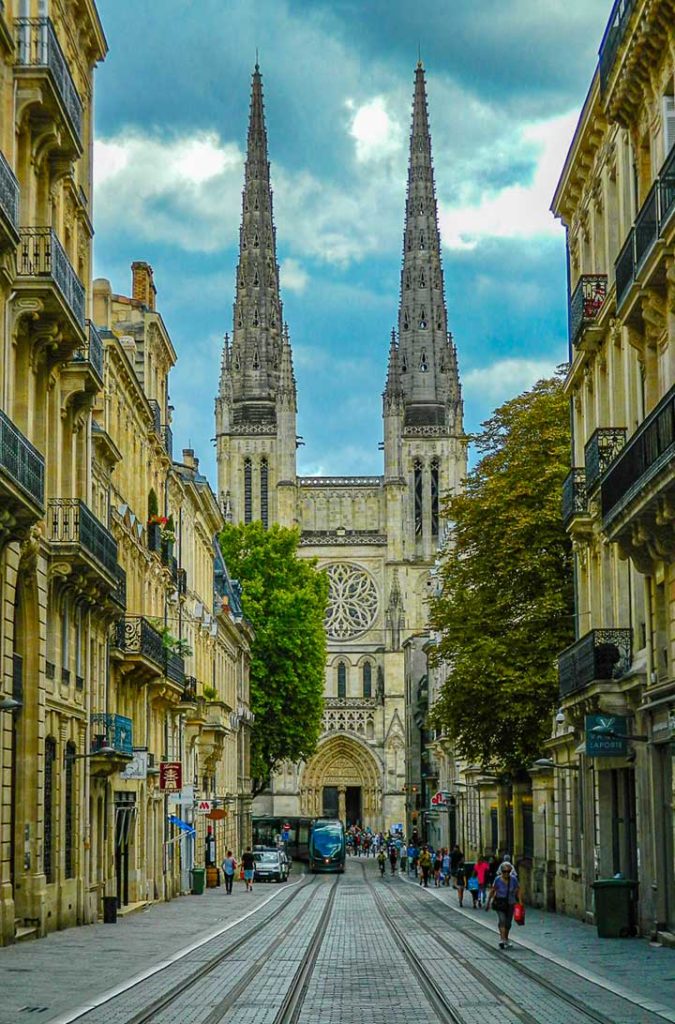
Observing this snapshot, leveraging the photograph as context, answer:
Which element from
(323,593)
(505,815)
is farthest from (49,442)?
(323,593)

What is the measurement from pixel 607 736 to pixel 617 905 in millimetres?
2718

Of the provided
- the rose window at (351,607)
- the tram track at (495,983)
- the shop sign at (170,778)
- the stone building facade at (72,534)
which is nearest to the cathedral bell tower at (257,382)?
the rose window at (351,607)

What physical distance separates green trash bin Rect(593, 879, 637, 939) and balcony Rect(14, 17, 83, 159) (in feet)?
47.7

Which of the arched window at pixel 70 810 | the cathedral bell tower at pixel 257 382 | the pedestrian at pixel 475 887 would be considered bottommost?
the pedestrian at pixel 475 887

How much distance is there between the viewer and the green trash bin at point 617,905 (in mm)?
27547

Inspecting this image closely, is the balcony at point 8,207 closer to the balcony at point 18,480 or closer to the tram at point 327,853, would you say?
the balcony at point 18,480

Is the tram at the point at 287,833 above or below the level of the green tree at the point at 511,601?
below

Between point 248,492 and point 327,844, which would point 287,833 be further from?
point 248,492

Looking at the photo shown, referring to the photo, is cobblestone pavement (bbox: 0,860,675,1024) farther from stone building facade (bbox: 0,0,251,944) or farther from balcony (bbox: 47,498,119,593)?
balcony (bbox: 47,498,119,593)

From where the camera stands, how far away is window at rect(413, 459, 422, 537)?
132750 mm

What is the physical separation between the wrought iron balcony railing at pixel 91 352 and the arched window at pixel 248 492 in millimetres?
98239

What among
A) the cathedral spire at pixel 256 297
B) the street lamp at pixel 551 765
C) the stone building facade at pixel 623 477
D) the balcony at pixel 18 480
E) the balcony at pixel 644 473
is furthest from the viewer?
the cathedral spire at pixel 256 297

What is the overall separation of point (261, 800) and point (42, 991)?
10731 centimetres

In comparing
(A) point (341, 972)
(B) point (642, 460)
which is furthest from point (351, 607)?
(B) point (642, 460)
